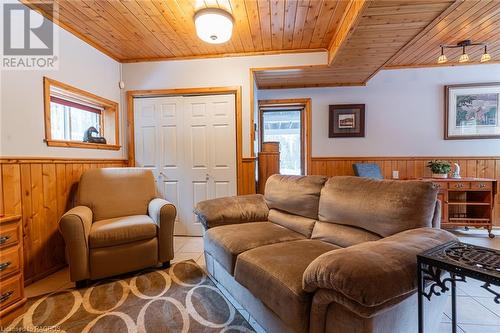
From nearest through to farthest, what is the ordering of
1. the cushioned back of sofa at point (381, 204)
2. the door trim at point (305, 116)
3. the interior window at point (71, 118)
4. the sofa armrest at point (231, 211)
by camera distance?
the cushioned back of sofa at point (381, 204)
the sofa armrest at point (231, 211)
the interior window at point (71, 118)
the door trim at point (305, 116)

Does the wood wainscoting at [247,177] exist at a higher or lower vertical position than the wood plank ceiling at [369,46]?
lower

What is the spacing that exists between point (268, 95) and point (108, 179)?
2.73 meters

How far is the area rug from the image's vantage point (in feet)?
4.94

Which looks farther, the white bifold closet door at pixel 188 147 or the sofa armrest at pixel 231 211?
the white bifold closet door at pixel 188 147

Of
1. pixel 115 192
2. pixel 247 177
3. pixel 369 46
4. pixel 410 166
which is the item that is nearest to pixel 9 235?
pixel 115 192

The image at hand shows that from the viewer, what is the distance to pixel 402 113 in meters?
3.75

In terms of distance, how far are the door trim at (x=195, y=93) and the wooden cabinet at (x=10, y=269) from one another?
1829mm

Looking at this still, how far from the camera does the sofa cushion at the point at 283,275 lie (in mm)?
1100

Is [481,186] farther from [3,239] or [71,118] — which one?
[71,118]

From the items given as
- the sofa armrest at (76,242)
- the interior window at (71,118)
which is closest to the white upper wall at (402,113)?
the interior window at (71,118)

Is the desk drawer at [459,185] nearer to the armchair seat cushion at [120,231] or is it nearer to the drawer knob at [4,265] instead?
the armchair seat cushion at [120,231]

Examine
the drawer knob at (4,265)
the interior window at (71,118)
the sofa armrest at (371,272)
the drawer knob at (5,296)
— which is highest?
the interior window at (71,118)

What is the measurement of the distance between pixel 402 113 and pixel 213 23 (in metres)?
3.16

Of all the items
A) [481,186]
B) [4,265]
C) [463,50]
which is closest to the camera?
[4,265]
